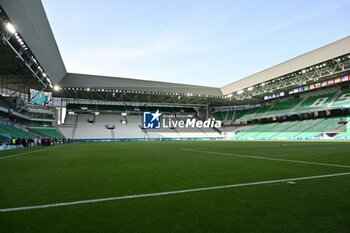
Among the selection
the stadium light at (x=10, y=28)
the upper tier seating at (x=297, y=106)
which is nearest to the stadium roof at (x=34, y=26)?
the stadium light at (x=10, y=28)

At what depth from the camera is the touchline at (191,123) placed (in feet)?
213

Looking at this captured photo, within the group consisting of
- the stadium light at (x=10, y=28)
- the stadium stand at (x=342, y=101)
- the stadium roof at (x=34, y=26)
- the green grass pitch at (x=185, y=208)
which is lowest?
the green grass pitch at (x=185, y=208)

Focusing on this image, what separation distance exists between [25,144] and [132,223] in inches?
1363

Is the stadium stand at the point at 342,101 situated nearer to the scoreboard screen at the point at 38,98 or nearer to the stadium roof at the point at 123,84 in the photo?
the stadium roof at the point at 123,84

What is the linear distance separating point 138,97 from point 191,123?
19.9 m

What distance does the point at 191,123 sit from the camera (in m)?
67.1

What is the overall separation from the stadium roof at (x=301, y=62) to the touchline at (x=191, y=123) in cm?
2171

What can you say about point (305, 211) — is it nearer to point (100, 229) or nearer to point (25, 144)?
point (100, 229)

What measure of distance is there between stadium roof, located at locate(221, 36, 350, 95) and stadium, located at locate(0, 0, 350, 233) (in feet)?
0.57

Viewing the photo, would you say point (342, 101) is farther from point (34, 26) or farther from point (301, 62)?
point (34, 26)

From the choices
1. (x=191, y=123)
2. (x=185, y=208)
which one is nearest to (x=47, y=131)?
(x=191, y=123)

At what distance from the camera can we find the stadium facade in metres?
22.0

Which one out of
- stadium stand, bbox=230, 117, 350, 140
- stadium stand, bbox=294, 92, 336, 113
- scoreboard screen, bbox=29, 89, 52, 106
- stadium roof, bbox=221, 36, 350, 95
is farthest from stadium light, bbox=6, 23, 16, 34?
stadium stand, bbox=294, 92, 336, 113

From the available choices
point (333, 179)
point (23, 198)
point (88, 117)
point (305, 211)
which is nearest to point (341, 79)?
point (333, 179)
